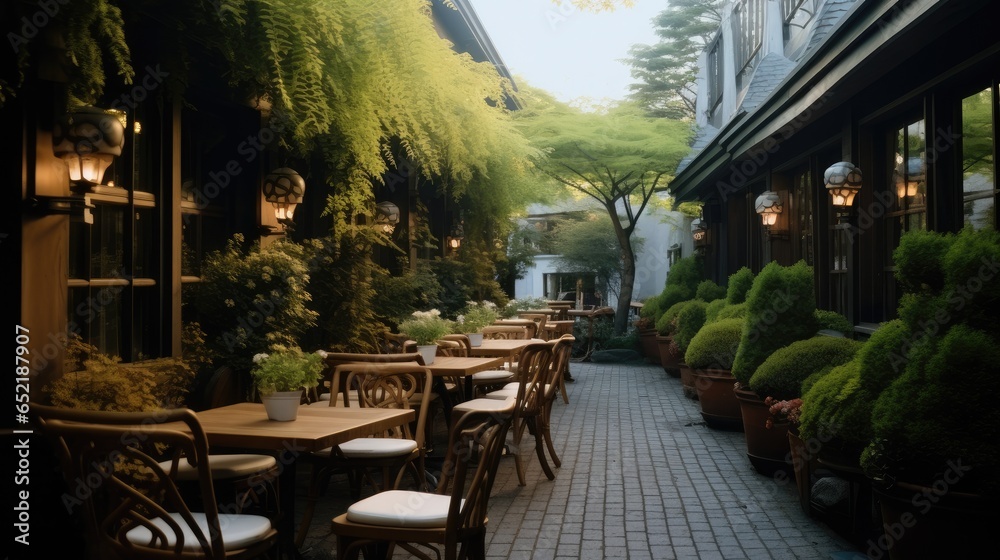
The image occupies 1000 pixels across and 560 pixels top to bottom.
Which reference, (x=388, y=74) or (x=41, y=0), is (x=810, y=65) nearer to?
(x=388, y=74)

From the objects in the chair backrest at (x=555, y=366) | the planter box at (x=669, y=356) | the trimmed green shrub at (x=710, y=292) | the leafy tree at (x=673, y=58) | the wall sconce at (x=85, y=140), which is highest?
the leafy tree at (x=673, y=58)

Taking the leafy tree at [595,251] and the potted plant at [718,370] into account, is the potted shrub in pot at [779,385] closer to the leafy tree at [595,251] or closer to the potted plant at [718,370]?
the potted plant at [718,370]

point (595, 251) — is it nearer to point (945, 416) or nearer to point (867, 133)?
point (867, 133)

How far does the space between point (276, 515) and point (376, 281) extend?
4.86m

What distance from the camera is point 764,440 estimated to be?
6230mm

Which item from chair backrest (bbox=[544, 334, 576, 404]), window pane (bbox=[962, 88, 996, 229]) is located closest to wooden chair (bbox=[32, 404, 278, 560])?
chair backrest (bbox=[544, 334, 576, 404])

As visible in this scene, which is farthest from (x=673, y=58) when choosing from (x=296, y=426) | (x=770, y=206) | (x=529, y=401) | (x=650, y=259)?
(x=296, y=426)

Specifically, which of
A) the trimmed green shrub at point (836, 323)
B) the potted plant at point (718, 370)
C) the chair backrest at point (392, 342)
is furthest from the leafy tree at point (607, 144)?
the trimmed green shrub at point (836, 323)

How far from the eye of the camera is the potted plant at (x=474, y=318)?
962 centimetres

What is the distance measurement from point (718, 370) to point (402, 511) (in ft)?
18.3

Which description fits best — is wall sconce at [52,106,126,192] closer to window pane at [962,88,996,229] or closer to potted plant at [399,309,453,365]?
potted plant at [399,309,453,365]

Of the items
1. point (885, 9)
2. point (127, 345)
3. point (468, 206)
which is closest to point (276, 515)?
point (127, 345)

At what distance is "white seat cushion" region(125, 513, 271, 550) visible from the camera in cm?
284

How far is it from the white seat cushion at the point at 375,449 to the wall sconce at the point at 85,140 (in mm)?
1884
